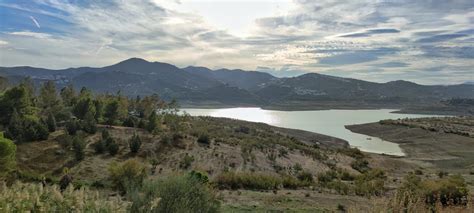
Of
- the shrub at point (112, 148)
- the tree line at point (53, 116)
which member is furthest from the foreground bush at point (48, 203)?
the tree line at point (53, 116)

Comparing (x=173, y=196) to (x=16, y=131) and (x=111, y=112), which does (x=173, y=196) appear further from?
(x=111, y=112)

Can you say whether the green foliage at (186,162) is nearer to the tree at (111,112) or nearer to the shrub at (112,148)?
the shrub at (112,148)

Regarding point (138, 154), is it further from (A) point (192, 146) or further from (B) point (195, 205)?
(B) point (195, 205)

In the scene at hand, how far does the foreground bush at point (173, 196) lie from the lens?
648cm

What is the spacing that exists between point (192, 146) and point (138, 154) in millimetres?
5597

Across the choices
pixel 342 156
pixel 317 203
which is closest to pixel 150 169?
pixel 317 203

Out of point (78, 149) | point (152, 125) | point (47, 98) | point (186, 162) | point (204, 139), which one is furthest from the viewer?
point (47, 98)

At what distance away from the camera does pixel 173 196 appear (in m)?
7.05

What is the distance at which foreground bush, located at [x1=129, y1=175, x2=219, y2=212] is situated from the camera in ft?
21.3

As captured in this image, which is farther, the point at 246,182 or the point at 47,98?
the point at 47,98

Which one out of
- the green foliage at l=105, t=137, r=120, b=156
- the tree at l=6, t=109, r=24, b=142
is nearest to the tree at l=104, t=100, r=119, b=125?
the tree at l=6, t=109, r=24, b=142

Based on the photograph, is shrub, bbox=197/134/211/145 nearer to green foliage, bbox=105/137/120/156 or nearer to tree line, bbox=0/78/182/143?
tree line, bbox=0/78/182/143

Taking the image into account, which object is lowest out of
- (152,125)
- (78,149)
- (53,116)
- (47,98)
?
(78,149)

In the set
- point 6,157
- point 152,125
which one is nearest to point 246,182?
point 6,157
